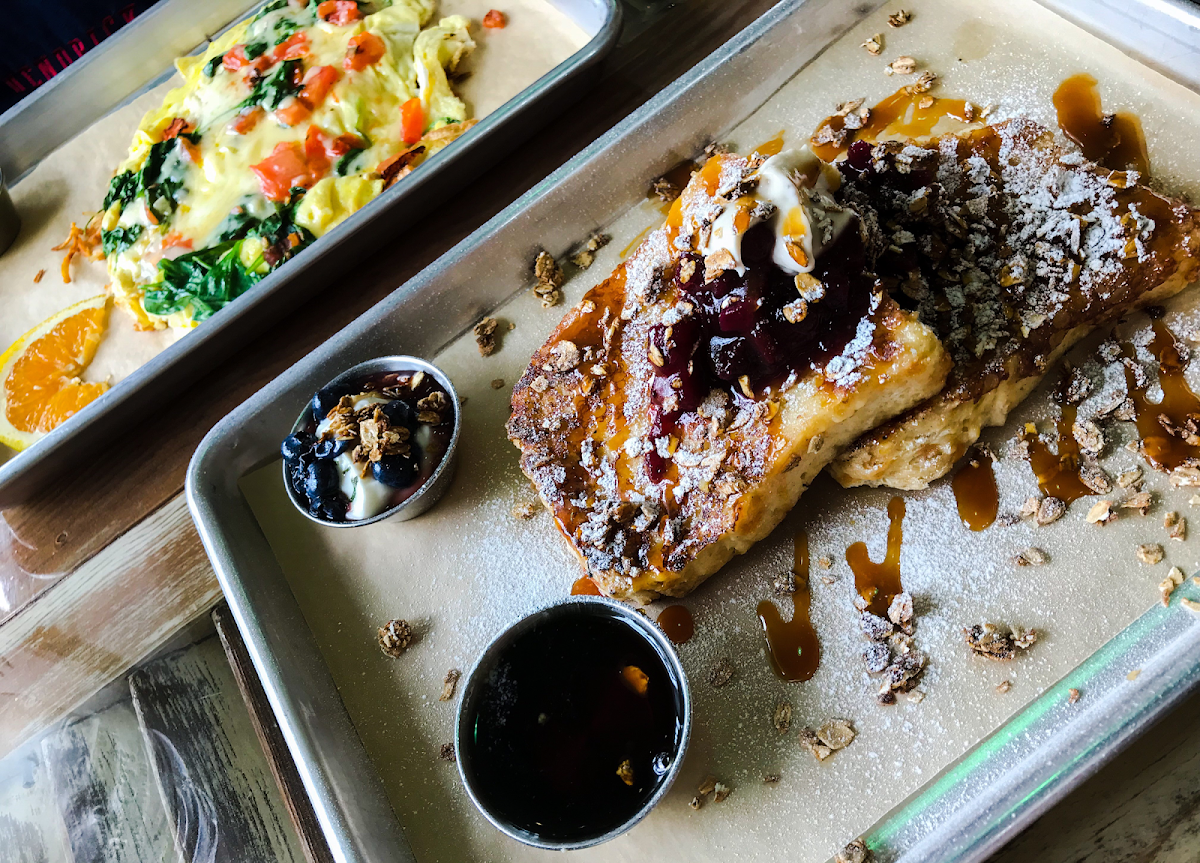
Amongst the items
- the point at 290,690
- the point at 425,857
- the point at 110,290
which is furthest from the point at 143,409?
the point at 425,857

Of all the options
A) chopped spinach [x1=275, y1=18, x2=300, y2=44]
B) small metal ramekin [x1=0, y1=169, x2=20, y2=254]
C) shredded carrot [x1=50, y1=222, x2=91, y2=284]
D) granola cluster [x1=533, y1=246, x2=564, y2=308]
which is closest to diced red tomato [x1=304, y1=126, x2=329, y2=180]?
chopped spinach [x1=275, y1=18, x2=300, y2=44]

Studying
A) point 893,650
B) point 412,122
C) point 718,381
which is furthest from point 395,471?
point 412,122

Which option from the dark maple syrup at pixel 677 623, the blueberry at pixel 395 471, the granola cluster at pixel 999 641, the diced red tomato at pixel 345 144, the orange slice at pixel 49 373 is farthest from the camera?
the diced red tomato at pixel 345 144

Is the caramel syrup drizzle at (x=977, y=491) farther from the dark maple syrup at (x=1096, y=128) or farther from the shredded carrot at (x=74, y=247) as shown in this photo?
Answer: the shredded carrot at (x=74, y=247)

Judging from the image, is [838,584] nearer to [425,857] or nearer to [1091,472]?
[1091,472]

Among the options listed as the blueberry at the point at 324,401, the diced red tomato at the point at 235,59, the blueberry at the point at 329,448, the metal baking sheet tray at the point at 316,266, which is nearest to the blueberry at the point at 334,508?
the blueberry at the point at 329,448

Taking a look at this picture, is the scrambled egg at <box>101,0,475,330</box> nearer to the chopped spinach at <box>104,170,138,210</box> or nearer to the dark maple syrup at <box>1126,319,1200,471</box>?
the chopped spinach at <box>104,170,138,210</box>
